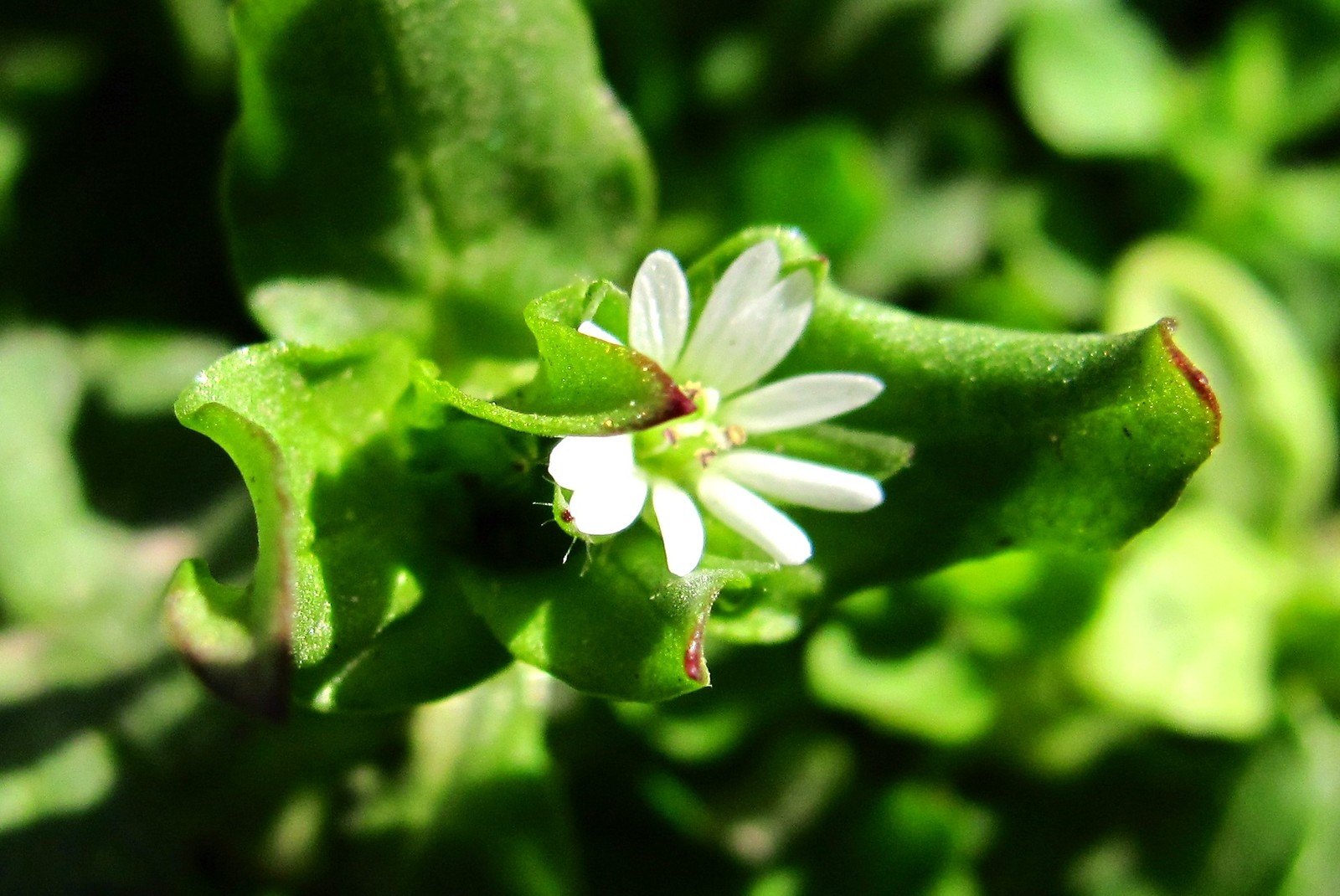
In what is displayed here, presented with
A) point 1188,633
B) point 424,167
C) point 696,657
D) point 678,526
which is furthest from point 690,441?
point 1188,633

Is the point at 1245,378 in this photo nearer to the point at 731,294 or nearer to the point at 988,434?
the point at 988,434

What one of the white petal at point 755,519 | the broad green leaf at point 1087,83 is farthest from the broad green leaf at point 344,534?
the broad green leaf at point 1087,83

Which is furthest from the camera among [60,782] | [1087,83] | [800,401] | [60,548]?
[1087,83]

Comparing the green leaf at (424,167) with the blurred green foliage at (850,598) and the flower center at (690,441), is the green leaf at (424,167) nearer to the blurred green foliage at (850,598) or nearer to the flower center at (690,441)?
the blurred green foliage at (850,598)

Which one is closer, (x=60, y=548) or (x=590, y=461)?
(x=590, y=461)

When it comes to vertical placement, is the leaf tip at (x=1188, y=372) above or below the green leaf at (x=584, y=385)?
above

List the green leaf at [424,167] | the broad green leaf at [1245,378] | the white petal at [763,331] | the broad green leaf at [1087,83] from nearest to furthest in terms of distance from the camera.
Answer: the white petal at [763,331] < the green leaf at [424,167] < the broad green leaf at [1245,378] < the broad green leaf at [1087,83]
